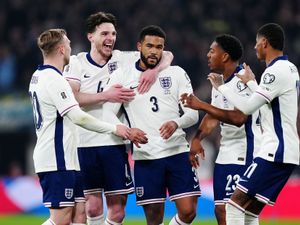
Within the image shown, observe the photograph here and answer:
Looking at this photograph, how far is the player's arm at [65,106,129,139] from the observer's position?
31.7ft

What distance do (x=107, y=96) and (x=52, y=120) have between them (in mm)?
1004

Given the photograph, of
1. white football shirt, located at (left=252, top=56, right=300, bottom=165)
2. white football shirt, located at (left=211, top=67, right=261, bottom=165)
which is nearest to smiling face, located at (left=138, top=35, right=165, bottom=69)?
white football shirt, located at (left=211, top=67, right=261, bottom=165)

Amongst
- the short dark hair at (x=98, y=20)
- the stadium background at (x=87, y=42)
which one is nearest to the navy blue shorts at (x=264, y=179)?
the short dark hair at (x=98, y=20)

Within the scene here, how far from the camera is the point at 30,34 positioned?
21.3m

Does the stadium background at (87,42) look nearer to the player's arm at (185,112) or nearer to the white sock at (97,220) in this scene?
the white sock at (97,220)

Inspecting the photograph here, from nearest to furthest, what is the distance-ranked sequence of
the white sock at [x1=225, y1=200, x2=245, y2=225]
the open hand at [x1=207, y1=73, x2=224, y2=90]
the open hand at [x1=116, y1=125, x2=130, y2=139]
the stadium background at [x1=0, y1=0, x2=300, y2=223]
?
the white sock at [x1=225, y1=200, x2=245, y2=225], the open hand at [x1=116, y1=125, x2=130, y2=139], the open hand at [x1=207, y1=73, x2=224, y2=90], the stadium background at [x1=0, y1=0, x2=300, y2=223]

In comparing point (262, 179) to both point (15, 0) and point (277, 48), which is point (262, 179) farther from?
point (15, 0)

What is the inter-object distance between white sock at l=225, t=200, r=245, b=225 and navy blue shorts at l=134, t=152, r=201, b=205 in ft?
2.92

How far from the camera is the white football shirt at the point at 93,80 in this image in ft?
35.6

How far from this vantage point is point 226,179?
10.6m

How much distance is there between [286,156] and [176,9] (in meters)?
12.6

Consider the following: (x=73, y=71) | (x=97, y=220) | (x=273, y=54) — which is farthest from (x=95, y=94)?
(x=273, y=54)

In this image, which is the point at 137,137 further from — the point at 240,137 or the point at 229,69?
the point at 229,69

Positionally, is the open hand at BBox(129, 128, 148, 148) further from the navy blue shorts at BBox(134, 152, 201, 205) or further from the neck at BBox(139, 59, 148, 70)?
the neck at BBox(139, 59, 148, 70)
